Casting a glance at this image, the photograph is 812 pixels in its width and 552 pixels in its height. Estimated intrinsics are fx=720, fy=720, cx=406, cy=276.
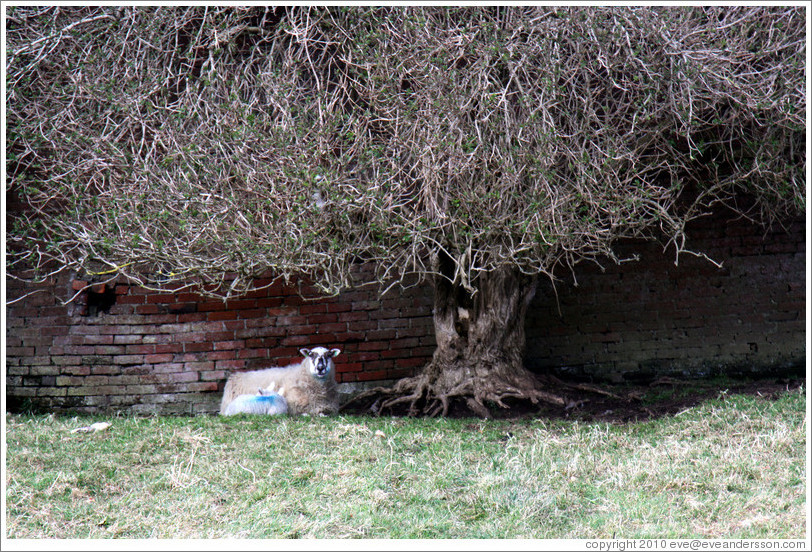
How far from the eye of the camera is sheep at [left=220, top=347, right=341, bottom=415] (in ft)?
22.7

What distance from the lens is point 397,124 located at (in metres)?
5.98

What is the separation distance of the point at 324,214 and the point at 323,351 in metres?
1.55

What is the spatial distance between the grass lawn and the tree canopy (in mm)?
1457

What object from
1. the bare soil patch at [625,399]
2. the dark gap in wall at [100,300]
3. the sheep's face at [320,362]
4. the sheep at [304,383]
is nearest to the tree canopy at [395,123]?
the sheep's face at [320,362]

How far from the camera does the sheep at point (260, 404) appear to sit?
6.67 meters

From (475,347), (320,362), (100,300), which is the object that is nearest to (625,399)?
(475,347)

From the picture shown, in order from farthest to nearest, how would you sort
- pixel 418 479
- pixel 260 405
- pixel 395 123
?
pixel 260 405, pixel 395 123, pixel 418 479

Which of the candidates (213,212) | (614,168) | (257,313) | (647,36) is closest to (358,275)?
(257,313)

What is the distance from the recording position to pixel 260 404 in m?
6.68

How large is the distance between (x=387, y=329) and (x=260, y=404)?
1870 millimetres

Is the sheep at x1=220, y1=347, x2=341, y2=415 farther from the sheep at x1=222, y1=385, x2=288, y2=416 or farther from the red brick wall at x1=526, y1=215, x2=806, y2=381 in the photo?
the red brick wall at x1=526, y1=215, x2=806, y2=381

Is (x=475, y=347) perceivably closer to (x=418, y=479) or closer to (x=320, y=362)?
(x=320, y=362)

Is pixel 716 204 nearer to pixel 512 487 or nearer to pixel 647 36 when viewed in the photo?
pixel 647 36

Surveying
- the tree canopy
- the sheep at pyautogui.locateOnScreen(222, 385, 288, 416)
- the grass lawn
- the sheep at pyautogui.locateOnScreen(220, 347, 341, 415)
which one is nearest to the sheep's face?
the sheep at pyautogui.locateOnScreen(220, 347, 341, 415)
